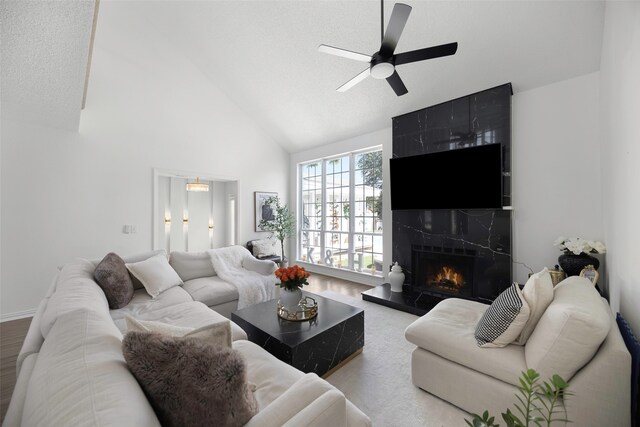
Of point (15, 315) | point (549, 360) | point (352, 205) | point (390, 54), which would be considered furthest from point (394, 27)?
point (15, 315)

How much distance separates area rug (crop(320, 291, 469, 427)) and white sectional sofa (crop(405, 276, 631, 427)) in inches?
3.8

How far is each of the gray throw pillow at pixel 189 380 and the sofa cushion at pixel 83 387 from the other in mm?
52

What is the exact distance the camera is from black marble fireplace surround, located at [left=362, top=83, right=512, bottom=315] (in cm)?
338

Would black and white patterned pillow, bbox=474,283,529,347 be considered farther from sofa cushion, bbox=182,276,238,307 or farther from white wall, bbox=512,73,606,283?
sofa cushion, bbox=182,276,238,307

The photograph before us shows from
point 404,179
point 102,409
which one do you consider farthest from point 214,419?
point 404,179

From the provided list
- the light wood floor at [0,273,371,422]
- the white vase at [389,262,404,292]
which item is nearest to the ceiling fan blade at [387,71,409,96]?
the white vase at [389,262,404,292]

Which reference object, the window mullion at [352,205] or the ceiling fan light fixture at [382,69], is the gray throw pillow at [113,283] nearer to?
the ceiling fan light fixture at [382,69]

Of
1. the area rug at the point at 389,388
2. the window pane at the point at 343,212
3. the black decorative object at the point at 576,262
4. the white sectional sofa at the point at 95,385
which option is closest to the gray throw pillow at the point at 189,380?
the white sectional sofa at the point at 95,385

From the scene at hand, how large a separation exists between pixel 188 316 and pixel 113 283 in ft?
2.86

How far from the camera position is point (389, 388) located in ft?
6.60

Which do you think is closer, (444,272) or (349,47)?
(349,47)

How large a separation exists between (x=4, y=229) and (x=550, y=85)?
678 centimetres

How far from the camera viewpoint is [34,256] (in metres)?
3.48

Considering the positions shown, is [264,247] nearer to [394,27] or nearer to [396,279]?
[396,279]
